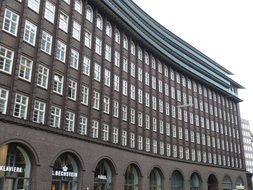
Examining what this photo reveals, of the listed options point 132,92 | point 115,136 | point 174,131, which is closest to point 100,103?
point 115,136

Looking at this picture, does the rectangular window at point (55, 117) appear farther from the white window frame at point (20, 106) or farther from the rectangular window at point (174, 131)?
the rectangular window at point (174, 131)

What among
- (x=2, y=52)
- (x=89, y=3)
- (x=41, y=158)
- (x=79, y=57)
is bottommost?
(x=41, y=158)

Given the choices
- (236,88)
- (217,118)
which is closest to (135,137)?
(217,118)

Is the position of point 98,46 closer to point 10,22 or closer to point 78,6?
point 78,6

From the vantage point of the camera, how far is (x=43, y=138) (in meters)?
32.0

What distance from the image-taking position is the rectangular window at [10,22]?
1201 inches

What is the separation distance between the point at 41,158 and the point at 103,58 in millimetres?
17594

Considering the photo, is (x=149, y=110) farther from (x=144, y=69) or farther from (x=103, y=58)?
(x=103, y=58)

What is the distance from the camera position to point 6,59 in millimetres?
29984

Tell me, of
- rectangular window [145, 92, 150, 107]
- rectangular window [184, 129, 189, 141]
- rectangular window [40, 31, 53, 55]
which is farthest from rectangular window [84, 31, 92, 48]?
rectangular window [184, 129, 189, 141]

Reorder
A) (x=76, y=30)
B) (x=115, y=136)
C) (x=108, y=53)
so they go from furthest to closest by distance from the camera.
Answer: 1. (x=108, y=53)
2. (x=115, y=136)
3. (x=76, y=30)

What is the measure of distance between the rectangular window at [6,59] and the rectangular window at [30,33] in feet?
8.23

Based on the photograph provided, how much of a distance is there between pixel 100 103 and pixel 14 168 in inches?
613

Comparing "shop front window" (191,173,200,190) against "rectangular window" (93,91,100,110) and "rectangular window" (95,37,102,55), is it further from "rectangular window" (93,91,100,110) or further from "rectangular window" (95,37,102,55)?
"rectangular window" (95,37,102,55)
